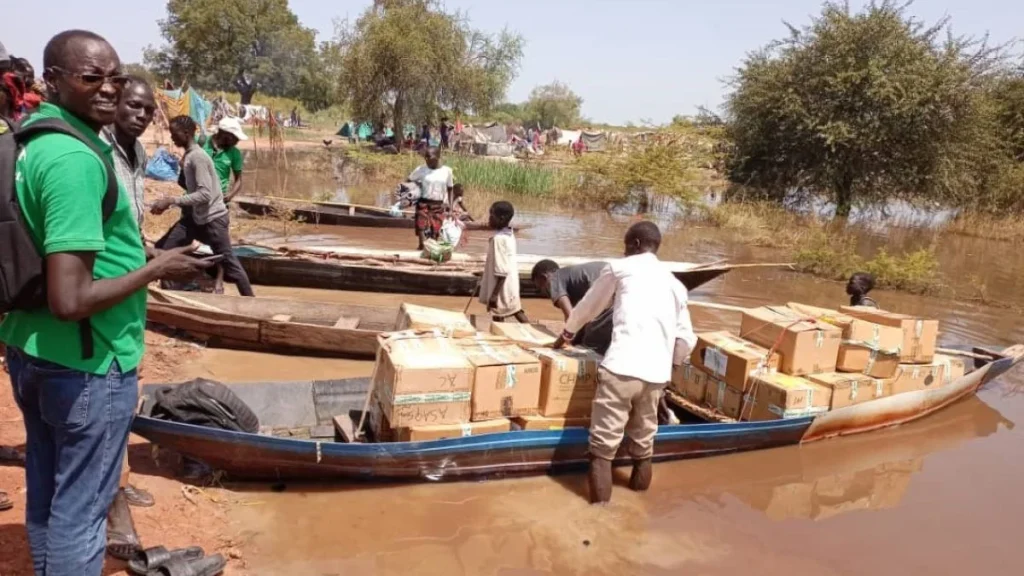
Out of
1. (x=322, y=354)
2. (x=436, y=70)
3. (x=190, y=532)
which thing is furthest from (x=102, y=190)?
(x=436, y=70)

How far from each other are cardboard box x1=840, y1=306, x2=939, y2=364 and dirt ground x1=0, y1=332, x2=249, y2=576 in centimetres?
461

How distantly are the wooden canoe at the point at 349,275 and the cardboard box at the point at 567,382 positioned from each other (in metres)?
3.89

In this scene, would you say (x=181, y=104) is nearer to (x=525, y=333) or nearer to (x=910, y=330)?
(x=525, y=333)

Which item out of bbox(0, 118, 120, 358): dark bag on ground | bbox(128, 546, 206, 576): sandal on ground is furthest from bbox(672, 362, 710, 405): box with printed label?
bbox(0, 118, 120, 358): dark bag on ground

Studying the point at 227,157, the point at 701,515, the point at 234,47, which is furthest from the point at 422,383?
the point at 234,47

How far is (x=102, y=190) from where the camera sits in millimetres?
1697

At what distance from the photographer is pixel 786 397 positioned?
15.1 feet

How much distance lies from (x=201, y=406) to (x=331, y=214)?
923 centimetres

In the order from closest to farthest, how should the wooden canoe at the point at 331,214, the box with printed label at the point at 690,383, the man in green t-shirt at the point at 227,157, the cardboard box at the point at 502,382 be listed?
the cardboard box at the point at 502,382 → the box with printed label at the point at 690,383 → the man in green t-shirt at the point at 227,157 → the wooden canoe at the point at 331,214

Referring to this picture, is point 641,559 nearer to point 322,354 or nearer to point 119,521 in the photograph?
point 119,521

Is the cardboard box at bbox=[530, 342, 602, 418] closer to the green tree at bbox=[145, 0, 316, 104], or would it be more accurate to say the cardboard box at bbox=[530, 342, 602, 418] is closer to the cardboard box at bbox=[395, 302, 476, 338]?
the cardboard box at bbox=[395, 302, 476, 338]

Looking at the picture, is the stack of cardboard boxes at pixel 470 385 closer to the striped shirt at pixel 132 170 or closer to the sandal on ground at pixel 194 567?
the sandal on ground at pixel 194 567

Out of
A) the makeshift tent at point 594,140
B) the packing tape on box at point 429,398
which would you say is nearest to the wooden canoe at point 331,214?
the packing tape on box at point 429,398

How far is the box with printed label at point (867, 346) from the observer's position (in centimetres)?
505
